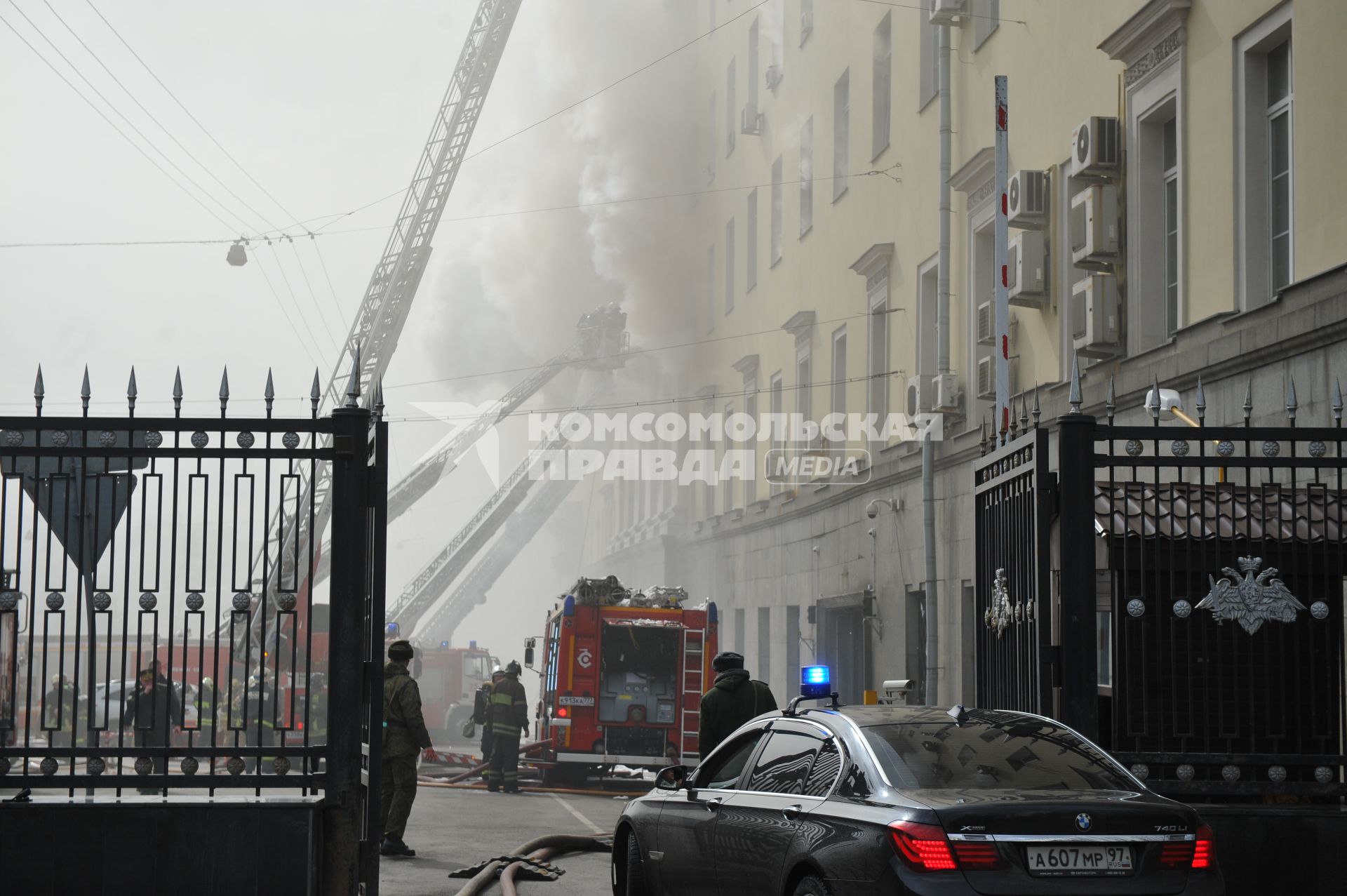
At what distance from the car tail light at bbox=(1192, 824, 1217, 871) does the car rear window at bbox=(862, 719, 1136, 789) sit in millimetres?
369

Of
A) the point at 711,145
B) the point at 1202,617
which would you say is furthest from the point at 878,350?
the point at 1202,617

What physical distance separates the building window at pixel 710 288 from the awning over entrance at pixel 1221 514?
30046 millimetres

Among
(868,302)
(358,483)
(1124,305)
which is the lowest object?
(358,483)

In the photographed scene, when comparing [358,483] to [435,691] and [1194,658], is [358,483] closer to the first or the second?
[1194,658]

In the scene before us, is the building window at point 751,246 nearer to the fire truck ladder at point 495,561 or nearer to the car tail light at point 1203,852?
the fire truck ladder at point 495,561

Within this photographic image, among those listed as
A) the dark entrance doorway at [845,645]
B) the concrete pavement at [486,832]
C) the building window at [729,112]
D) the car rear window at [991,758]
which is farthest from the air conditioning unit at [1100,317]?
the building window at [729,112]

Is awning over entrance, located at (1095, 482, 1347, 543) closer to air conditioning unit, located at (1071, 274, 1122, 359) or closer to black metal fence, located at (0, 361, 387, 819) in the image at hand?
black metal fence, located at (0, 361, 387, 819)

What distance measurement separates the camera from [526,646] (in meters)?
25.2

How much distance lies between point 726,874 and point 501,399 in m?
33.5

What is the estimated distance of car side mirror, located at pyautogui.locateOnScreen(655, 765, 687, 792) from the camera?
8133 millimetres

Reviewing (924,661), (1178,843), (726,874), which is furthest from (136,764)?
(924,661)

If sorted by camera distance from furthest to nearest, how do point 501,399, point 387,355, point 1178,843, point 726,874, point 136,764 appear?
point 501,399 < point 387,355 < point 136,764 < point 726,874 < point 1178,843

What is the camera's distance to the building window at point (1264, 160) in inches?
475

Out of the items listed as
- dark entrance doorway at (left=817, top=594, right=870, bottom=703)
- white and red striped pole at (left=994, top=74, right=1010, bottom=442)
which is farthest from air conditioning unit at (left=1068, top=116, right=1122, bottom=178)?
dark entrance doorway at (left=817, top=594, right=870, bottom=703)
